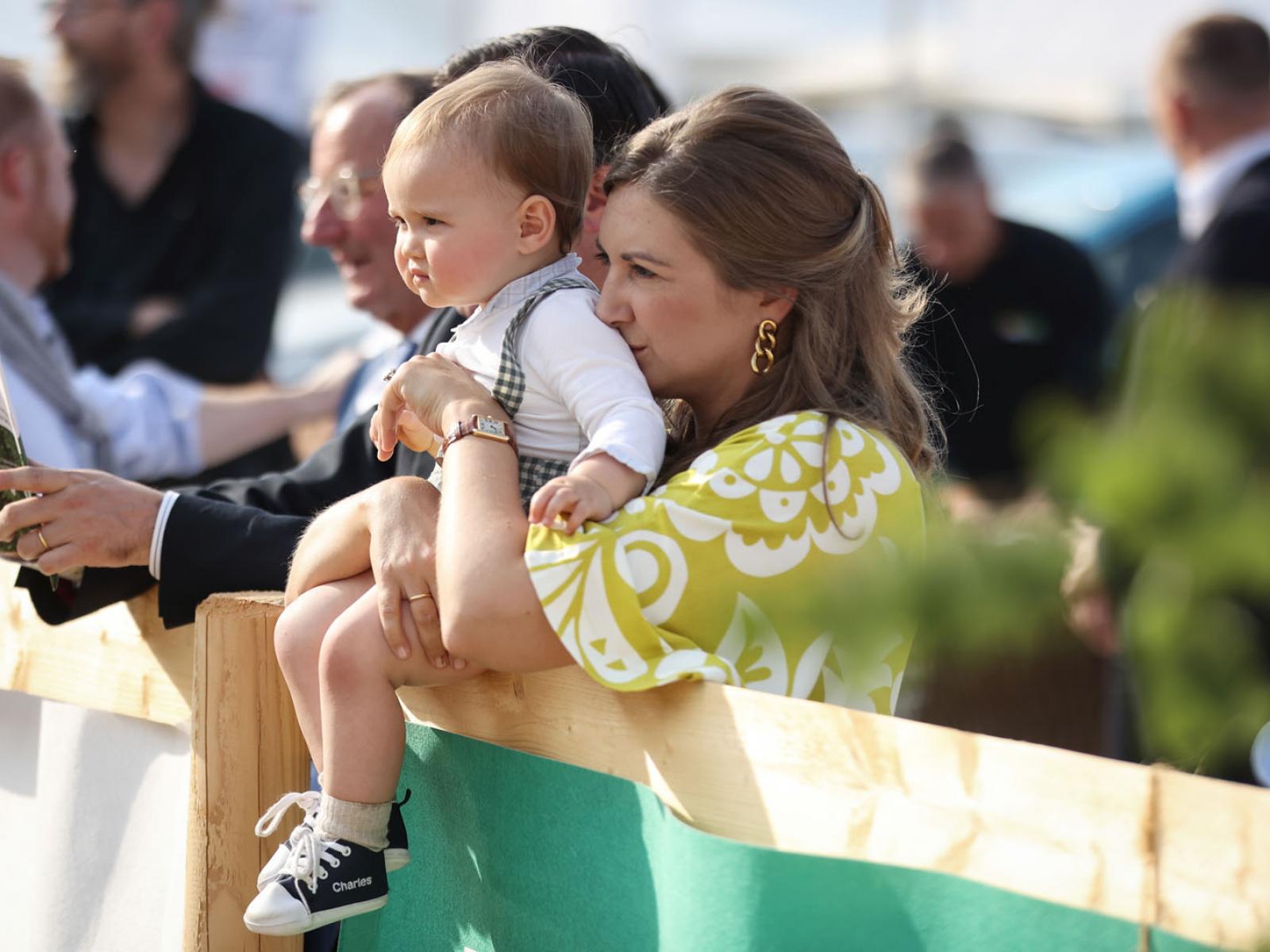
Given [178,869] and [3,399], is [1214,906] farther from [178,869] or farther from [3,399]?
[3,399]

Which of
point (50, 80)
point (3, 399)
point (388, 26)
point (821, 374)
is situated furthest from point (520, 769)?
point (388, 26)

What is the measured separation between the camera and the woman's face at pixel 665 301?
72.6 inches

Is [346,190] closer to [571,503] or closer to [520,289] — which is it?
[520,289]

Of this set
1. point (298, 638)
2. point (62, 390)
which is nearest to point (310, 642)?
point (298, 638)

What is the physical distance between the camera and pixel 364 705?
1731mm

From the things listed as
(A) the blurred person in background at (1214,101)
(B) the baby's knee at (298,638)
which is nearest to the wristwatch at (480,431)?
(B) the baby's knee at (298,638)

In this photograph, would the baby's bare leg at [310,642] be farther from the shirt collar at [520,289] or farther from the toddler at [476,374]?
the shirt collar at [520,289]

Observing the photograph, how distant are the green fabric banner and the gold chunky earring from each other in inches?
21.1

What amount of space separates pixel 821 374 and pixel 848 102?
40.5 feet

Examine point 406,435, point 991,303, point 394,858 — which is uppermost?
point 406,435

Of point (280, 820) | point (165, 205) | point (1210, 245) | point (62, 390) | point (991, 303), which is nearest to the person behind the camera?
point (280, 820)

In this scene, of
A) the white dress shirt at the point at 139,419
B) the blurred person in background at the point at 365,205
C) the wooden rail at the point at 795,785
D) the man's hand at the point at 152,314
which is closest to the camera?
the wooden rail at the point at 795,785

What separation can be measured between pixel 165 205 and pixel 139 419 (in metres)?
1.09

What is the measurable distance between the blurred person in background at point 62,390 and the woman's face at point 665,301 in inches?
85.6
